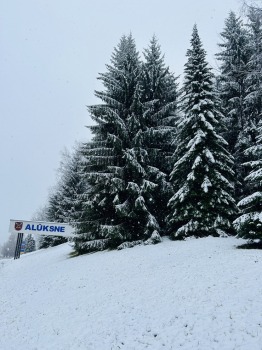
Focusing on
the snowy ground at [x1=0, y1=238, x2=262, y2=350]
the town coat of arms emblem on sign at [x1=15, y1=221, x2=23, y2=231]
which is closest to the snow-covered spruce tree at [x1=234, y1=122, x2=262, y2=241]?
the snowy ground at [x1=0, y1=238, x2=262, y2=350]

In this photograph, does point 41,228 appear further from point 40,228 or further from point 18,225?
point 18,225

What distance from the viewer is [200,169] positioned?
690 inches

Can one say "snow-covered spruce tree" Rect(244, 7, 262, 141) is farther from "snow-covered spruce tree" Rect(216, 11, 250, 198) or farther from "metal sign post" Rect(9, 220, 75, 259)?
"metal sign post" Rect(9, 220, 75, 259)

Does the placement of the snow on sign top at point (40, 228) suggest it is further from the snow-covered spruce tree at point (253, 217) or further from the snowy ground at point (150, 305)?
the snow-covered spruce tree at point (253, 217)

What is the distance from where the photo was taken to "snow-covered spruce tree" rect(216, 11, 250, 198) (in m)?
20.7

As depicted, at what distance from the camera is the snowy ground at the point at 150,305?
22.4 ft

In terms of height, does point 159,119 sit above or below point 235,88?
below

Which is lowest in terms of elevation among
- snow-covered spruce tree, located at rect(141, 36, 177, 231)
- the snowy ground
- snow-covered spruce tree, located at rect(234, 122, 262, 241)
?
the snowy ground

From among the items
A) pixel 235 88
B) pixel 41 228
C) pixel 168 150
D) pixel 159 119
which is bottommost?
pixel 41 228

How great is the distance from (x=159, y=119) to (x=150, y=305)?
1528 cm

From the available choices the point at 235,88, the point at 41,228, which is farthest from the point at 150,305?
the point at 41,228

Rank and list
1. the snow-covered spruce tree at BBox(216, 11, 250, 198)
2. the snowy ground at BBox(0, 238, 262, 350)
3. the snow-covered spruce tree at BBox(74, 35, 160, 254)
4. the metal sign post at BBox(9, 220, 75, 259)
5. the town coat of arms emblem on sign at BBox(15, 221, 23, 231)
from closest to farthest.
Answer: the snowy ground at BBox(0, 238, 262, 350) → the snow-covered spruce tree at BBox(74, 35, 160, 254) → the snow-covered spruce tree at BBox(216, 11, 250, 198) → the metal sign post at BBox(9, 220, 75, 259) → the town coat of arms emblem on sign at BBox(15, 221, 23, 231)

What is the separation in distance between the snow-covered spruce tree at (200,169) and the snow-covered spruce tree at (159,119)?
1.30 m

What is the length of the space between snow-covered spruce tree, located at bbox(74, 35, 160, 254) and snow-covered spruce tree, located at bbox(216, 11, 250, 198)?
21.5ft
